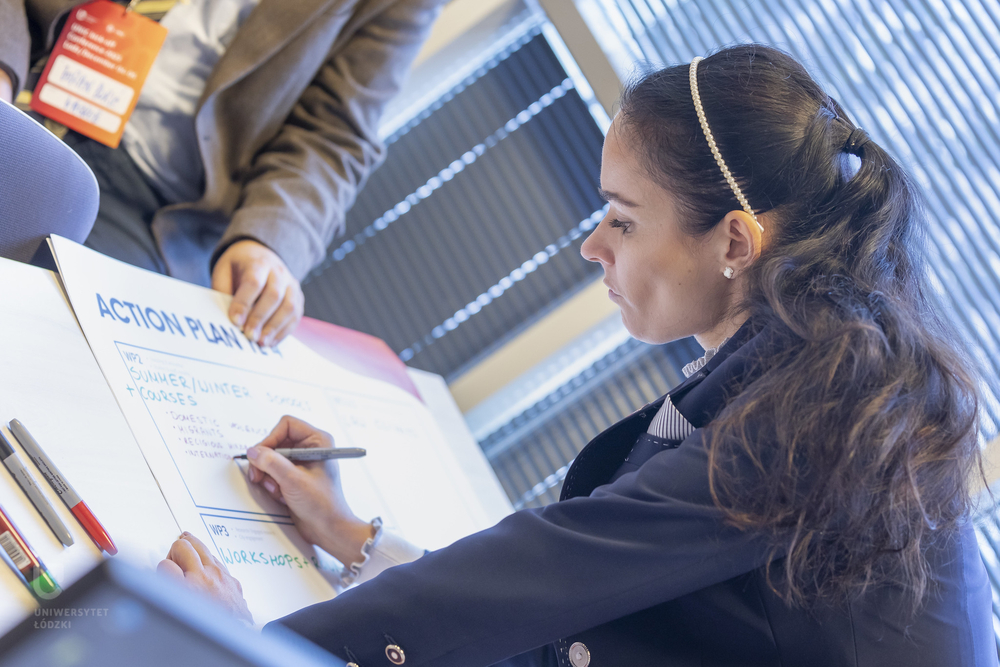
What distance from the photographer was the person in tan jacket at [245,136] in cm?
122

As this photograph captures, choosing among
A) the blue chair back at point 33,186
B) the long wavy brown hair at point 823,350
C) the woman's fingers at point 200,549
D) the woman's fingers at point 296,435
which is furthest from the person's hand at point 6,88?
the long wavy brown hair at point 823,350

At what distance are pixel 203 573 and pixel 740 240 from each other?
659 millimetres

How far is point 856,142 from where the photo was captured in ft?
3.21

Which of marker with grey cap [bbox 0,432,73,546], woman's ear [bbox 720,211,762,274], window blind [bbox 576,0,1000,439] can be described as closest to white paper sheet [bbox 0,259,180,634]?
marker with grey cap [bbox 0,432,73,546]

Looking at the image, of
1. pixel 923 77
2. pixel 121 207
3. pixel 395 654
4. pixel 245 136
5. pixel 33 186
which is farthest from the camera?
pixel 923 77

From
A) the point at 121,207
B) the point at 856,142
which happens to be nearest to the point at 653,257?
the point at 856,142

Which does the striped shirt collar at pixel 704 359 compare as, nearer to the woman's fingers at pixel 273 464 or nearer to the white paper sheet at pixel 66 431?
the woman's fingers at pixel 273 464

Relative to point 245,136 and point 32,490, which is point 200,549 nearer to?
point 32,490

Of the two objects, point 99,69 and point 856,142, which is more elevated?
point 99,69

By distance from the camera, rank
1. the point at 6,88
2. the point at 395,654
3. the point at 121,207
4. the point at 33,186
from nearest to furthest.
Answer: the point at 395,654, the point at 33,186, the point at 6,88, the point at 121,207

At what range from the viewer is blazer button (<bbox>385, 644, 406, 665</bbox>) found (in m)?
0.70

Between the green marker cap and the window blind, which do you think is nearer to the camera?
the green marker cap

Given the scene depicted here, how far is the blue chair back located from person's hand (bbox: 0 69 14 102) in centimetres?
29

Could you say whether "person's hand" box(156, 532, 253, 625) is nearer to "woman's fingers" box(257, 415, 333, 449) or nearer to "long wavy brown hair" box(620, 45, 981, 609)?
"woman's fingers" box(257, 415, 333, 449)
